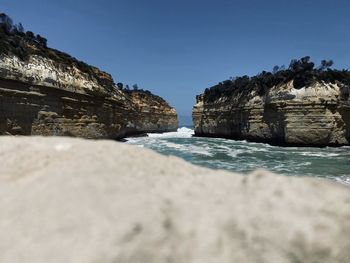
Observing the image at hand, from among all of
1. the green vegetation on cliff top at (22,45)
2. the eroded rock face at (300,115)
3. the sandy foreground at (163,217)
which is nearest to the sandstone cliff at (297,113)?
the eroded rock face at (300,115)

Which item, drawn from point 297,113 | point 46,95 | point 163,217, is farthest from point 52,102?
point 163,217

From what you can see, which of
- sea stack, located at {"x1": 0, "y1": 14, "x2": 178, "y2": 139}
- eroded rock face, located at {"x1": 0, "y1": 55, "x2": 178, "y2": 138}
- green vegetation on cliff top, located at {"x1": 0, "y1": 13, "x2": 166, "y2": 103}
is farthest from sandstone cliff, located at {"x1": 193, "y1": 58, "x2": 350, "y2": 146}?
green vegetation on cliff top, located at {"x1": 0, "y1": 13, "x2": 166, "y2": 103}

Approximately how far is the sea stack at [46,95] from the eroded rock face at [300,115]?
1458cm

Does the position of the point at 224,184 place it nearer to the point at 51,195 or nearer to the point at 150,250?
the point at 150,250

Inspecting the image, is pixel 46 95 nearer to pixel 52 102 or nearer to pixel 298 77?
pixel 52 102

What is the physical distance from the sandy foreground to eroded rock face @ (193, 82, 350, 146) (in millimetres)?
28430

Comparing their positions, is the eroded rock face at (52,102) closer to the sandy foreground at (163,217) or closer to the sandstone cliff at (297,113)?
the sandstone cliff at (297,113)

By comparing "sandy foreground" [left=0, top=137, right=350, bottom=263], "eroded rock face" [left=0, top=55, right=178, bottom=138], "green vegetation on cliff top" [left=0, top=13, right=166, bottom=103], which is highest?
"green vegetation on cliff top" [left=0, top=13, right=166, bottom=103]

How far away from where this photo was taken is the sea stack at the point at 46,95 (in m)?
17.7

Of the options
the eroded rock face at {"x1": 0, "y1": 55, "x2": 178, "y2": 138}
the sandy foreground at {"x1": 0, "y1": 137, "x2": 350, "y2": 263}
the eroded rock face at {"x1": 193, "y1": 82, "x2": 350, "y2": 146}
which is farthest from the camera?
the eroded rock face at {"x1": 193, "y1": 82, "x2": 350, "y2": 146}

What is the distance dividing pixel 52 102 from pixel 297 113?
19.8 m

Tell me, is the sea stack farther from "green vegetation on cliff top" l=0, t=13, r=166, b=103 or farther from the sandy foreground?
the sandy foreground

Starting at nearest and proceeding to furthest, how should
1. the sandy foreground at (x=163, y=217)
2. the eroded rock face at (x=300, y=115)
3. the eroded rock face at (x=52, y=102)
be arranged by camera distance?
the sandy foreground at (x=163, y=217) → the eroded rock face at (x=52, y=102) → the eroded rock face at (x=300, y=115)

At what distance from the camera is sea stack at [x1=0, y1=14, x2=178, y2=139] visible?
58.2 ft
